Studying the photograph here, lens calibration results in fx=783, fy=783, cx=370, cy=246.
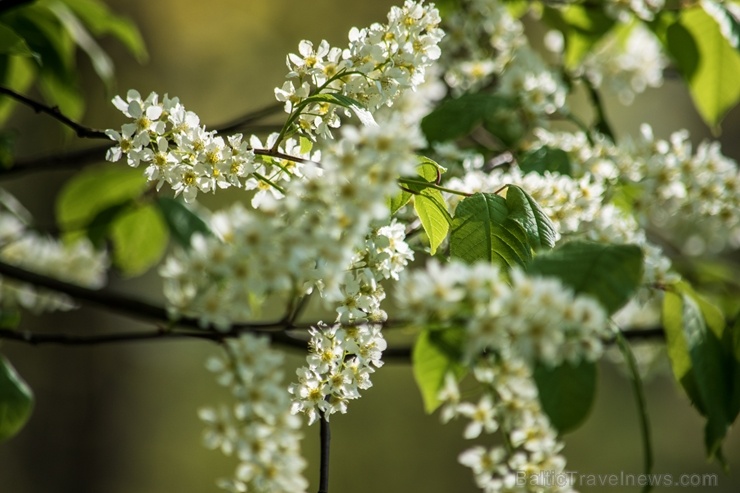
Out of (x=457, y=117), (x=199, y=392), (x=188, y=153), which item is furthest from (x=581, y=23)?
(x=199, y=392)

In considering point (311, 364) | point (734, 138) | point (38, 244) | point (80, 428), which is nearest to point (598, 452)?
point (734, 138)

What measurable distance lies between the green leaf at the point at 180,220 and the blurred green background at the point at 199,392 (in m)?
4.56

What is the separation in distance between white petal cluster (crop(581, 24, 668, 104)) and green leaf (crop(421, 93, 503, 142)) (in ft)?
3.25

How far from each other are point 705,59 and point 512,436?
126 centimetres

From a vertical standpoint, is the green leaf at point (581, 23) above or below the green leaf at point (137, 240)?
above

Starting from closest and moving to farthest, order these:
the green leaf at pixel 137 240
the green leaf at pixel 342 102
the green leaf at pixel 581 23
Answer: the green leaf at pixel 342 102 < the green leaf at pixel 581 23 < the green leaf at pixel 137 240

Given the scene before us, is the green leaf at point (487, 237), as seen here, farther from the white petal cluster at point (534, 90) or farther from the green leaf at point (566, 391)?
the white petal cluster at point (534, 90)

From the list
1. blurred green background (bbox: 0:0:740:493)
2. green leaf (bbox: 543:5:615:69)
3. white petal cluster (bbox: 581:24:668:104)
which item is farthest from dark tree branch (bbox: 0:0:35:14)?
blurred green background (bbox: 0:0:740:493)

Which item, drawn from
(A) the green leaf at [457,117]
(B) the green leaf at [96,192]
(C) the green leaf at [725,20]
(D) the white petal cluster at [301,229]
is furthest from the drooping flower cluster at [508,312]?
(B) the green leaf at [96,192]

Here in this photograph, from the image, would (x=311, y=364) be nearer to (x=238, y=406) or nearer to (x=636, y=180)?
(x=238, y=406)

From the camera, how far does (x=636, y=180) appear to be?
1.98 m

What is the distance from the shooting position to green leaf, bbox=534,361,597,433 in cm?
97

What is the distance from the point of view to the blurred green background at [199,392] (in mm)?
6621

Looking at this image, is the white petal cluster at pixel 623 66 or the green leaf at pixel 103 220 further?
the white petal cluster at pixel 623 66
